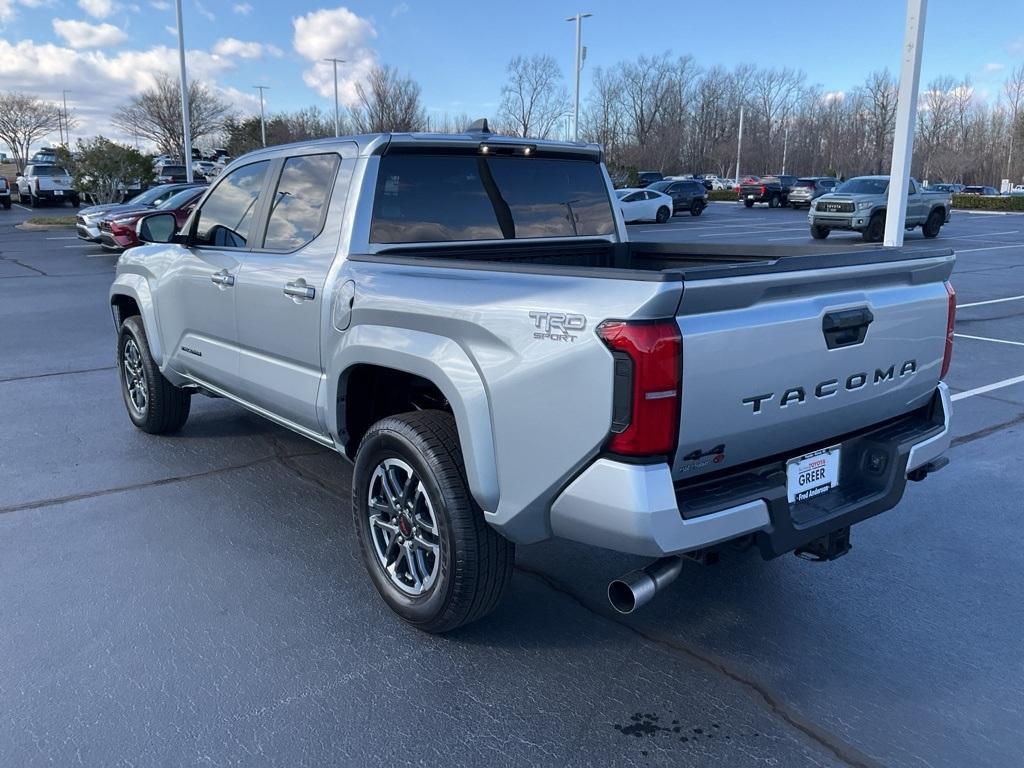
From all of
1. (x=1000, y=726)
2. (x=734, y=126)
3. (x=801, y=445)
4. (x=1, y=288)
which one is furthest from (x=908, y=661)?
(x=734, y=126)

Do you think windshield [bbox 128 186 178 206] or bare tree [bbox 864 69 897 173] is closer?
windshield [bbox 128 186 178 206]

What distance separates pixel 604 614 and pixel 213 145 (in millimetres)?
74939

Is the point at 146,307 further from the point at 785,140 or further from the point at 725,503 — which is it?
the point at 785,140

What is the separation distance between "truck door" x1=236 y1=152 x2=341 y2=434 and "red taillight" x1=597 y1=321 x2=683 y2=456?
1746 millimetres

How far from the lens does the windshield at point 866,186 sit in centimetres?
2411

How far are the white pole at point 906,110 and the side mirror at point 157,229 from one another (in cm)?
802

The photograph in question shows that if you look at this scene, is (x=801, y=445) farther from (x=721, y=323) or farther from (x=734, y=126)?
(x=734, y=126)

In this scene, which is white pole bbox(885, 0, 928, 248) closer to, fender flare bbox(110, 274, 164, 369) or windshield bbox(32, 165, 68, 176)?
fender flare bbox(110, 274, 164, 369)

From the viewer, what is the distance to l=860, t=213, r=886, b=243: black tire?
23594 millimetres

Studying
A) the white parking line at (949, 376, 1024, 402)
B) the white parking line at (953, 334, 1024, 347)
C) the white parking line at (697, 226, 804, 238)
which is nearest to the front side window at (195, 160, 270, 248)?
the white parking line at (949, 376, 1024, 402)

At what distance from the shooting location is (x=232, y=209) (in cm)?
Result: 496

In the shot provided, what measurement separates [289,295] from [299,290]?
0.37ft

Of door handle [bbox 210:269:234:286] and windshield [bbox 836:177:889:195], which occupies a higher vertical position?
windshield [bbox 836:177:889:195]

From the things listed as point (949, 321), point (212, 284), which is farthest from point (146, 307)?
point (949, 321)
